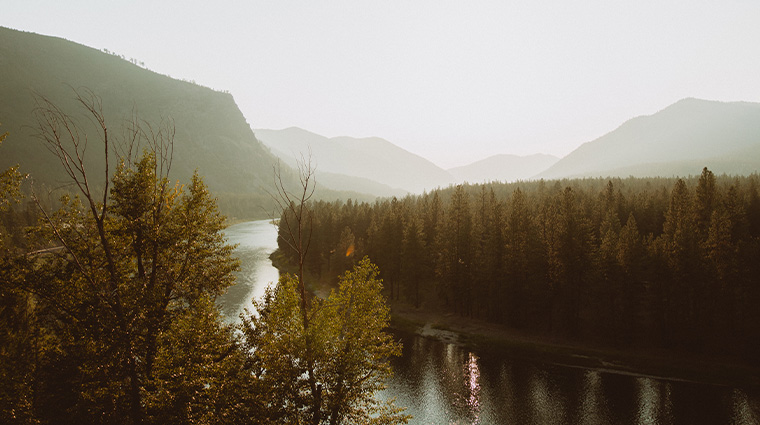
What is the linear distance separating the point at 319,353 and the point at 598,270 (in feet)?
168

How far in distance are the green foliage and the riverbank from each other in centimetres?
3938

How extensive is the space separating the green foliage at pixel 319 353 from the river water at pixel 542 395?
2082cm

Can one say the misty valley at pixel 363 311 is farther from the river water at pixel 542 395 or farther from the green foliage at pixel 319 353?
the river water at pixel 542 395

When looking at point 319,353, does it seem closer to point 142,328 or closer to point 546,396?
point 142,328

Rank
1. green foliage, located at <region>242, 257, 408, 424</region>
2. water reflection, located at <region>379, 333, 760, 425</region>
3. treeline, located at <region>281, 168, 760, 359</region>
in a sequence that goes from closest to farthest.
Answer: green foliage, located at <region>242, 257, 408, 424</region>
water reflection, located at <region>379, 333, 760, 425</region>
treeline, located at <region>281, 168, 760, 359</region>

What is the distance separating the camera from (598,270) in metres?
54.2

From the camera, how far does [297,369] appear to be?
17.0 m

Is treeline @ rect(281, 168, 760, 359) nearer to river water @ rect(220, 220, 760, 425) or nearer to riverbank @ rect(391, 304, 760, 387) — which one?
riverbank @ rect(391, 304, 760, 387)

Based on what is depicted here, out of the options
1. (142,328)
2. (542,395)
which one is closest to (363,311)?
(142,328)

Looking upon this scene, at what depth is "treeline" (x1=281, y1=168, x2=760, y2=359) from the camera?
161 ft

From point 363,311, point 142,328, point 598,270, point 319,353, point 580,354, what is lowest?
point 580,354

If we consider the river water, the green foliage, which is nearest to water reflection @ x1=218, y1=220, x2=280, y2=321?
the green foliage

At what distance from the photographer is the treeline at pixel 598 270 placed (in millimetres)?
49000

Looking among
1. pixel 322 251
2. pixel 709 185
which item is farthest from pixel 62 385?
pixel 709 185
